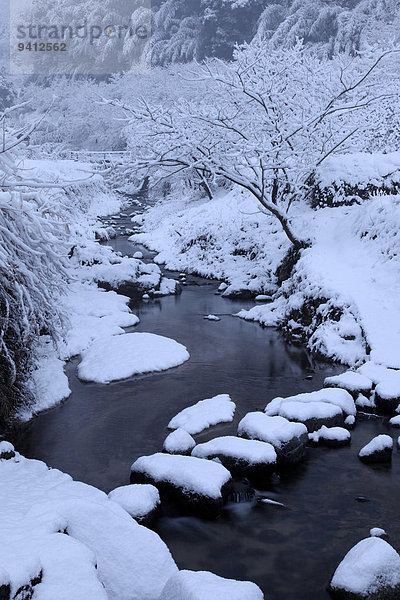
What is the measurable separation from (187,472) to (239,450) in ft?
3.19

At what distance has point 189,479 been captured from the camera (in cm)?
652

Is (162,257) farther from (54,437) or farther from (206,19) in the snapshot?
(206,19)

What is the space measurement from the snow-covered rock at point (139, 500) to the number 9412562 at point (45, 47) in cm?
7047

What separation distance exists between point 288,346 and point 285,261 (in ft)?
15.1

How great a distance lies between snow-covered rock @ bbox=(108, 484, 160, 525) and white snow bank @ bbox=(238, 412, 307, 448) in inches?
75.0

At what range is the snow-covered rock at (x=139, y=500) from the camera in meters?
6.16

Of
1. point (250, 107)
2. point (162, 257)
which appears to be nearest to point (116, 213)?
point (162, 257)

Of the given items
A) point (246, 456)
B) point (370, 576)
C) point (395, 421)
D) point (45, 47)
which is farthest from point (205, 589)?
point (45, 47)

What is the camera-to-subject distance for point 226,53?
52.2 m

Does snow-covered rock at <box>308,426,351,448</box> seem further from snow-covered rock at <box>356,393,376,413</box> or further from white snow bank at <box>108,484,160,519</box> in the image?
white snow bank at <box>108,484,160,519</box>

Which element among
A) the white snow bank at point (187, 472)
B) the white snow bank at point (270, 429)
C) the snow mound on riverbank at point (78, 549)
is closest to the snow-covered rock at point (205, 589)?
the snow mound on riverbank at point (78, 549)

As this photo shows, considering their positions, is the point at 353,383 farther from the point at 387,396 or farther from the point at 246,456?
the point at 246,456

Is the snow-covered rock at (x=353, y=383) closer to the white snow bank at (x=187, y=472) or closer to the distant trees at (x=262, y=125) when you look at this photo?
the white snow bank at (x=187, y=472)

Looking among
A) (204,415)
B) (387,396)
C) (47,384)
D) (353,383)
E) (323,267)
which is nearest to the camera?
(204,415)
